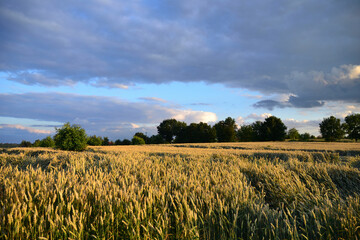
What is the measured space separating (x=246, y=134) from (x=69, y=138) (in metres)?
63.3

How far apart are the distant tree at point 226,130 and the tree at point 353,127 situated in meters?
33.3

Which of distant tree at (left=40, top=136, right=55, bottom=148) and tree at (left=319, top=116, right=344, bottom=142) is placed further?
tree at (left=319, top=116, right=344, bottom=142)

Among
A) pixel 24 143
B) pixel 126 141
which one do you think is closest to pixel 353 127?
pixel 126 141

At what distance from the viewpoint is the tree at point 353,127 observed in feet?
214

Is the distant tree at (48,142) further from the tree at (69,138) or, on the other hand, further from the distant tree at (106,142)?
the distant tree at (106,142)

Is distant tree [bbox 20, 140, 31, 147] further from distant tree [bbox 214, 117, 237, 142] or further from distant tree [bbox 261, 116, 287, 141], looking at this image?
distant tree [bbox 261, 116, 287, 141]

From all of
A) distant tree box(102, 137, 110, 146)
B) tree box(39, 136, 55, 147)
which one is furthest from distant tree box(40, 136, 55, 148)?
distant tree box(102, 137, 110, 146)

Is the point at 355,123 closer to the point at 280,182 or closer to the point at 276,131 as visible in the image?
the point at 276,131

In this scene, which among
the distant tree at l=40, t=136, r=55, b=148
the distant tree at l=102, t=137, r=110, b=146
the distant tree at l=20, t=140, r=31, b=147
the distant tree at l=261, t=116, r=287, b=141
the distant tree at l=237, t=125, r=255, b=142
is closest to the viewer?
the distant tree at l=40, t=136, r=55, b=148

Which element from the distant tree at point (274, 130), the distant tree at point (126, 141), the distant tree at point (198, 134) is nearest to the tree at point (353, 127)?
the distant tree at point (274, 130)

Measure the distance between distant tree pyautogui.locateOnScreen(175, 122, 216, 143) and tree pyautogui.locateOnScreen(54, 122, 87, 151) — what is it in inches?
1794

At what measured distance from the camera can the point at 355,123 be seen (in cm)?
6638

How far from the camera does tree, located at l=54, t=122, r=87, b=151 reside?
21259 millimetres

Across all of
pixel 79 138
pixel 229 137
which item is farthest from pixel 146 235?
pixel 229 137
